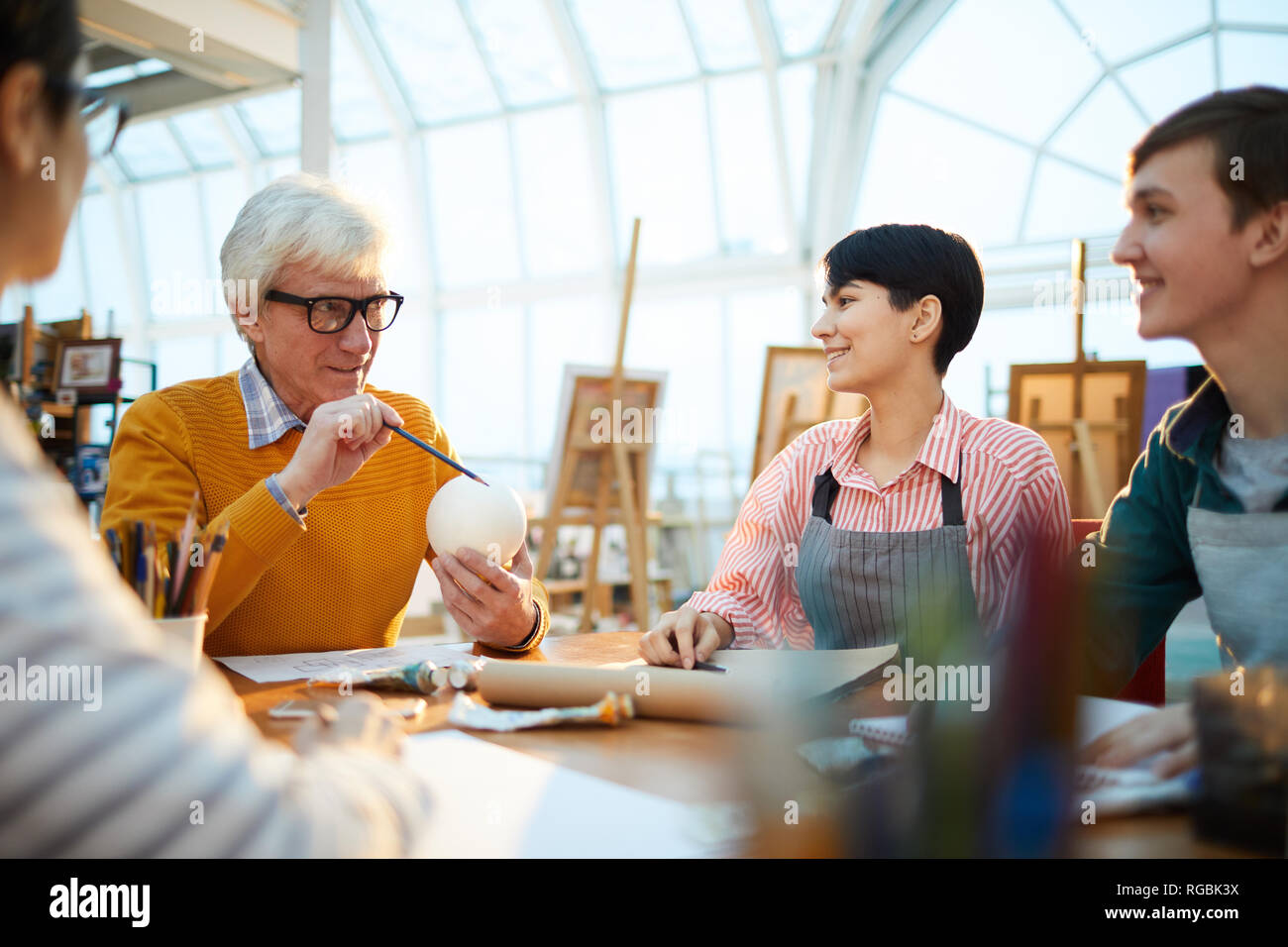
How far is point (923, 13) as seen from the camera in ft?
24.6

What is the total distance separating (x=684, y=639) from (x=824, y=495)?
0.56 metres

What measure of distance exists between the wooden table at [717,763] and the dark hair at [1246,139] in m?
0.66

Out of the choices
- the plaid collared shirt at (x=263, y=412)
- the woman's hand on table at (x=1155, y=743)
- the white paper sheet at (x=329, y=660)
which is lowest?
the white paper sheet at (x=329, y=660)

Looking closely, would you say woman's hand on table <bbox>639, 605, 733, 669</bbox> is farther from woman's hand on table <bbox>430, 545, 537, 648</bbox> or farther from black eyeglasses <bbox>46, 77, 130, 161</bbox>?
black eyeglasses <bbox>46, 77, 130, 161</bbox>

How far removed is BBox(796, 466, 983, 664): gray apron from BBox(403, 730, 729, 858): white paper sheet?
0.80 m

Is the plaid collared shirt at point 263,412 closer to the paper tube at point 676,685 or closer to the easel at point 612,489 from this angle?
the paper tube at point 676,685

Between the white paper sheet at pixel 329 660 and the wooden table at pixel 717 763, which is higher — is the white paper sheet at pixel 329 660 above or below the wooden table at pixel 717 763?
below

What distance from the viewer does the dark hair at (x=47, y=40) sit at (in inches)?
19.6

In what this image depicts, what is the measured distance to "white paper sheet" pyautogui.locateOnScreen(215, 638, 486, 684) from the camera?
4.01 ft

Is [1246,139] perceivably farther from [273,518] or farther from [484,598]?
[273,518]

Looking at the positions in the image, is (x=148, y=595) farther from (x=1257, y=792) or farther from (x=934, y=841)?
(x=1257, y=792)

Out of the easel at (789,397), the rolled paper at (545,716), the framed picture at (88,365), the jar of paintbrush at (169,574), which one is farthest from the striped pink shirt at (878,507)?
the framed picture at (88,365)

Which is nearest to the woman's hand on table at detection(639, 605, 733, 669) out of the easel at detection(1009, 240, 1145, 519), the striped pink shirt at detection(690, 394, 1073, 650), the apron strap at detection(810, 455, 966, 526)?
the striped pink shirt at detection(690, 394, 1073, 650)
